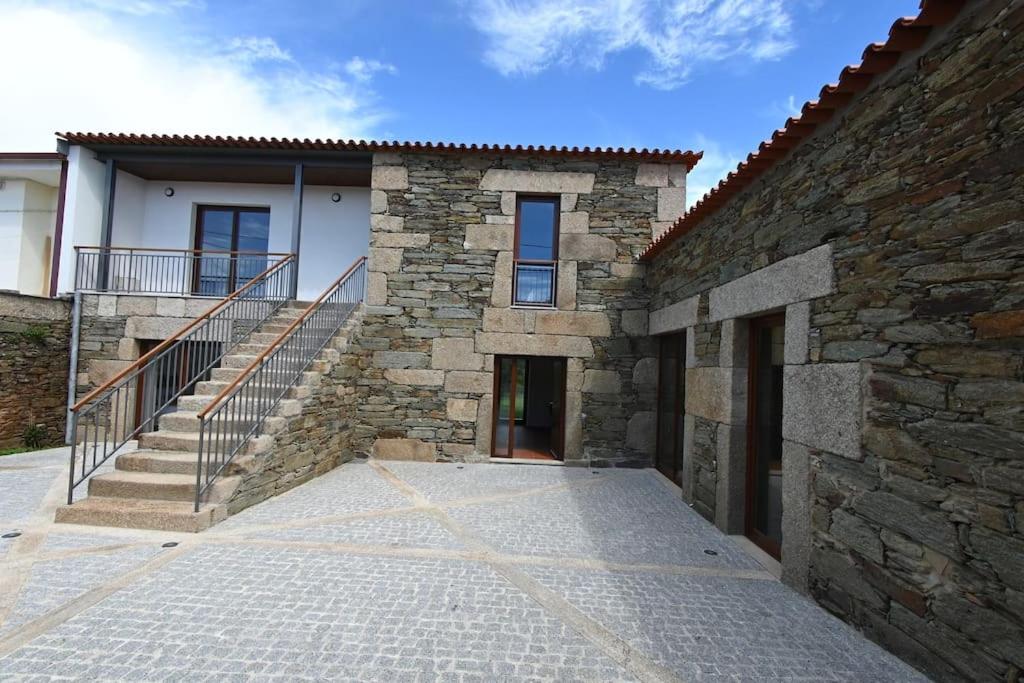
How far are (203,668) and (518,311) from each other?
5.46 m

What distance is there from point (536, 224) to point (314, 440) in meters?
4.56

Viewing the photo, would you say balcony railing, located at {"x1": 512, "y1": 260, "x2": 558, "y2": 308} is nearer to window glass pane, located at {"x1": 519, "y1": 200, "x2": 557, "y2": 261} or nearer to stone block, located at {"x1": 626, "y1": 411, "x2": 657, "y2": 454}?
window glass pane, located at {"x1": 519, "y1": 200, "x2": 557, "y2": 261}

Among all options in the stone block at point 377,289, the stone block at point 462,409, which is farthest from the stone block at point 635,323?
the stone block at point 377,289

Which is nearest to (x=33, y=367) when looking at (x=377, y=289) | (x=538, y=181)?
(x=377, y=289)

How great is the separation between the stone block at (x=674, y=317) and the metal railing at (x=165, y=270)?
6.30 metres

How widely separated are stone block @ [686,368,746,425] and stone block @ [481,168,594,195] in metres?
3.50

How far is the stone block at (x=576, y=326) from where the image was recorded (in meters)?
6.98

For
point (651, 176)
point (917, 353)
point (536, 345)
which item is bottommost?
point (917, 353)

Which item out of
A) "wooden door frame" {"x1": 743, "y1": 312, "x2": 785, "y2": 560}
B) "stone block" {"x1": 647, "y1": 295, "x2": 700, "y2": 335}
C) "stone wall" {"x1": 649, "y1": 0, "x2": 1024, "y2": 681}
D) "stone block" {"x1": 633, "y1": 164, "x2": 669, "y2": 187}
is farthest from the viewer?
"stone block" {"x1": 633, "y1": 164, "x2": 669, "y2": 187}

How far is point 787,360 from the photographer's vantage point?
350 cm

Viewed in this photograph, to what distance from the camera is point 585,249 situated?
279 inches

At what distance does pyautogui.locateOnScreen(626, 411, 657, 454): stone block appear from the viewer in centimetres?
689

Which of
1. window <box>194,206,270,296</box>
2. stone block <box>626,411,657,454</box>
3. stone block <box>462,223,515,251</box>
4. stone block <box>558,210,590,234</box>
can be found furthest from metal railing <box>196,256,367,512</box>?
stone block <box>626,411,657,454</box>

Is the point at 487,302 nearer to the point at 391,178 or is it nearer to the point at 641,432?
the point at 391,178
